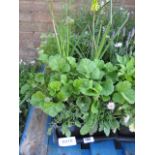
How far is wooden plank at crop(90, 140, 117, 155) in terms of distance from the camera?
47.6 inches

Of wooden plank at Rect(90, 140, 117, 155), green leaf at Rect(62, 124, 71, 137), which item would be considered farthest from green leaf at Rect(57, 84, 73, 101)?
wooden plank at Rect(90, 140, 117, 155)

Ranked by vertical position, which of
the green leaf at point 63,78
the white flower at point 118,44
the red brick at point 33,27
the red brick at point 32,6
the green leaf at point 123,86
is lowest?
the green leaf at point 123,86

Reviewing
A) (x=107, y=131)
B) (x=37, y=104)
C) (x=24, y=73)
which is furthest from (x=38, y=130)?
(x=24, y=73)

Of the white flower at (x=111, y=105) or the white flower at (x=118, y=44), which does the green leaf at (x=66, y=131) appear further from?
the white flower at (x=118, y=44)

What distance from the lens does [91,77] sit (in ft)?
3.79

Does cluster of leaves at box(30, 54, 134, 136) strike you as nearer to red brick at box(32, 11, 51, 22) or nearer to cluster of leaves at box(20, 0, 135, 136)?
cluster of leaves at box(20, 0, 135, 136)

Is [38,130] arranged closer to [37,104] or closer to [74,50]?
[37,104]

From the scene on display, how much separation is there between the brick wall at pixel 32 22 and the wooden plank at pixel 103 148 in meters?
0.95

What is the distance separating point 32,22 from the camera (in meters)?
1.99

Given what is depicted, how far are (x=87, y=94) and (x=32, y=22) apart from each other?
40.2 inches

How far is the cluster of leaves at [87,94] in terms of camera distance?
3.75ft

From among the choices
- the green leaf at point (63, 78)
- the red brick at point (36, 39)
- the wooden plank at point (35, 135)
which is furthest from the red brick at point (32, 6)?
the green leaf at point (63, 78)
